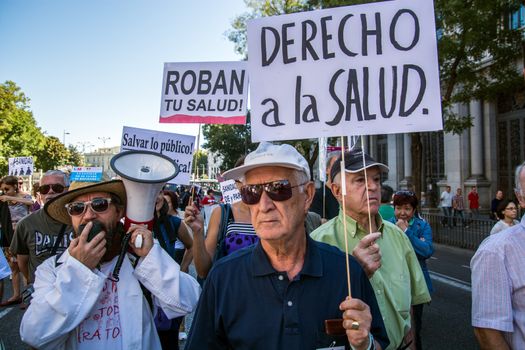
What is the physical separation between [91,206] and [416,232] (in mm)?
3770

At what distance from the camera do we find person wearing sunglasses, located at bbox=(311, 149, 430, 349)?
2.62 m

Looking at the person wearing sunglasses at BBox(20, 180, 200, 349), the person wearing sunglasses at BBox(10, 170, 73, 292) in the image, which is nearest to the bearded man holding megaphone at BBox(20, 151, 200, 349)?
the person wearing sunglasses at BBox(20, 180, 200, 349)

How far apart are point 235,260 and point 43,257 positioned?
9.70ft

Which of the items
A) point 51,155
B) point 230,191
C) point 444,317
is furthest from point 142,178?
point 51,155

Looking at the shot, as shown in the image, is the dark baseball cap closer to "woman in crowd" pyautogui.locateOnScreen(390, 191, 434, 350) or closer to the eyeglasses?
"woman in crowd" pyautogui.locateOnScreen(390, 191, 434, 350)

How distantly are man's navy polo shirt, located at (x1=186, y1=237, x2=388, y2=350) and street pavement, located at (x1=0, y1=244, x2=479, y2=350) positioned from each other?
391 centimetres

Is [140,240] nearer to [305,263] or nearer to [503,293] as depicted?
[305,263]

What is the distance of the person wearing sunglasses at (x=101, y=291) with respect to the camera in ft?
7.12

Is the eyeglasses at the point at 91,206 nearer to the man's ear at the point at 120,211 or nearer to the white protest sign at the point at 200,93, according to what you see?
the man's ear at the point at 120,211

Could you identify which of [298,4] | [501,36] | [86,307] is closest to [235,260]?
[86,307]

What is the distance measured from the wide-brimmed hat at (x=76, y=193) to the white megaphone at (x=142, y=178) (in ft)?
0.56

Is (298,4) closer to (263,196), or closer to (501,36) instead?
(501,36)

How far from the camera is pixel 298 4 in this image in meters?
25.3

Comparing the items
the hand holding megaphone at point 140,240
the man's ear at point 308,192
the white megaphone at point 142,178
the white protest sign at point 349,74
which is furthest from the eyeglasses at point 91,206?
the man's ear at point 308,192
